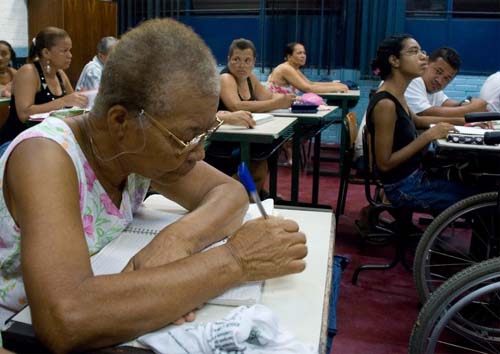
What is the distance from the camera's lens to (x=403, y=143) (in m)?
2.68

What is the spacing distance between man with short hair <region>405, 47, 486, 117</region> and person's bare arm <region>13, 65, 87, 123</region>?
6.80ft

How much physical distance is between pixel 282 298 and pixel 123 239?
375mm

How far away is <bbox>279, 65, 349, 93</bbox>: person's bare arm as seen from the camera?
535 cm

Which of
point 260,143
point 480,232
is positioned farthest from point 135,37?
point 480,232

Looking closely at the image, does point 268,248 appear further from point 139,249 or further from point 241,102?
point 241,102

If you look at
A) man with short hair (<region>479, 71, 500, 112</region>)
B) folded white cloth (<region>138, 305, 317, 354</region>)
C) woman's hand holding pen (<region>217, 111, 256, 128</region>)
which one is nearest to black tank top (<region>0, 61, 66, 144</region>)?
woman's hand holding pen (<region>217, 111, 256, 128</region>)

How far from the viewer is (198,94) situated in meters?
0.93

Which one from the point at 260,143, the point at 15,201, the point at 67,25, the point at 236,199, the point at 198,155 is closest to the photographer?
the point at 15,201

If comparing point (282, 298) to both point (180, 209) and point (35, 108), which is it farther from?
point (35, 108)

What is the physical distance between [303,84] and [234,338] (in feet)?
15.7

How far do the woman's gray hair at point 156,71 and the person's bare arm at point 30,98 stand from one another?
2.45 m

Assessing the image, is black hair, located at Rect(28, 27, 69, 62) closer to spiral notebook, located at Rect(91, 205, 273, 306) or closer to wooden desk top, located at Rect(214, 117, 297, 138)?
wooden desk top, located at Rect(214, 117, 297, 138)

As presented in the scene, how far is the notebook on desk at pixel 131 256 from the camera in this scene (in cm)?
78

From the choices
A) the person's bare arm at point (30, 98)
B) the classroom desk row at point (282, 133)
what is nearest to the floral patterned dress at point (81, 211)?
the classroom desk row at point (282, 133)
